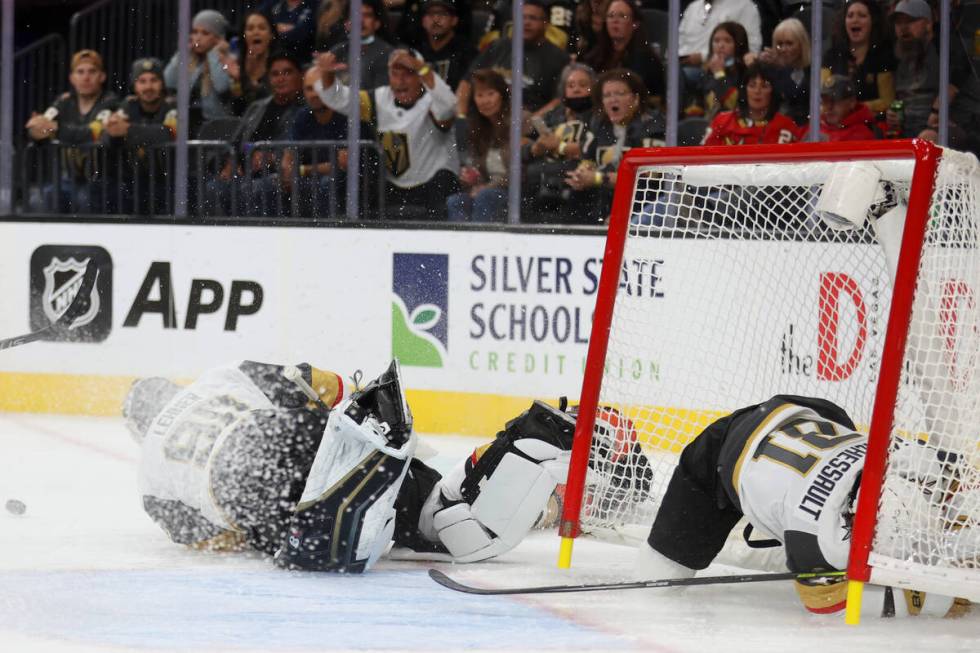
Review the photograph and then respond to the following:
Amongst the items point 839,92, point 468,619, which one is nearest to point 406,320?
point 839,92

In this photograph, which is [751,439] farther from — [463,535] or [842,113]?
[842,113]

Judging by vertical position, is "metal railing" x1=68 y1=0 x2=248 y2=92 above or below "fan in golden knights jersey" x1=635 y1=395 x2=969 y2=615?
above

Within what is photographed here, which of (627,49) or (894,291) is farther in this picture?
(627,49)

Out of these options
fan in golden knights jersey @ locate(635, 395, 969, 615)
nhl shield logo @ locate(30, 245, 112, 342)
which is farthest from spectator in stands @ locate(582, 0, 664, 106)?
fan in golden knights jersey @ locate(635, 395, 969, 615)

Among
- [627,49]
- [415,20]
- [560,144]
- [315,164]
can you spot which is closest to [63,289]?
[315,164]

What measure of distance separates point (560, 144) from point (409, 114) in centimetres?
66

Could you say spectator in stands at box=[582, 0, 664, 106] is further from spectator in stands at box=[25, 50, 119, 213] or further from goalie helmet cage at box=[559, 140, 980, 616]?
spectator in stands at box=[25, 50, 119, 213]

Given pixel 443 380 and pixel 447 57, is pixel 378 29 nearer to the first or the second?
pixel 447 57

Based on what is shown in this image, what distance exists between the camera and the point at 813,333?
372 centimetres

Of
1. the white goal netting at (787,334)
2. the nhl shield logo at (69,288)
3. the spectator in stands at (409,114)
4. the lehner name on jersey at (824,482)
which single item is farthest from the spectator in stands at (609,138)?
the lehner name on jersey at (824,482)

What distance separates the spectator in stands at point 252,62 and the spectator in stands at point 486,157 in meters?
0.96

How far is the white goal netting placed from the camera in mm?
2797

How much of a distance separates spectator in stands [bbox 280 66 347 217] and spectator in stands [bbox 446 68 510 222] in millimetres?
480

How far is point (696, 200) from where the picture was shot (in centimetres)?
402
